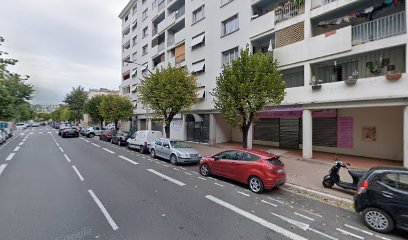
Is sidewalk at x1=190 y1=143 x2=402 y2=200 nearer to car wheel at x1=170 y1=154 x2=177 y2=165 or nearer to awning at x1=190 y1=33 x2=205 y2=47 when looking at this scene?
car wheel at x1=170 y1=154 x2=177 y2=165

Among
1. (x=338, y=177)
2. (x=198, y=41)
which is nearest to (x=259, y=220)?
(x=338, y=177)

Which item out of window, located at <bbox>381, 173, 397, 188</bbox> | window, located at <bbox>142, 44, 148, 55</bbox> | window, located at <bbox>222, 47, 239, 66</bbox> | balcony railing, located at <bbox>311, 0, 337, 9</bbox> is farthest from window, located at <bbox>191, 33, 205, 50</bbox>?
window, located at <bbox>381, 173, 397, 188</bbox>

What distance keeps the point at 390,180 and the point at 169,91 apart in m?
13.7

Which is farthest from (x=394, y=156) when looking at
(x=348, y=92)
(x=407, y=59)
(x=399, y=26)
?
(x=399, y=26)

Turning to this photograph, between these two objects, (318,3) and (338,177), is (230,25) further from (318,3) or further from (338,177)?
(338,177)

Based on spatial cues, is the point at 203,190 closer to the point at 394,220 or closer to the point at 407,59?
the point at 394,220

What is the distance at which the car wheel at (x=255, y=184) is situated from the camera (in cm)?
772

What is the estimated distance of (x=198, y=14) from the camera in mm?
21984

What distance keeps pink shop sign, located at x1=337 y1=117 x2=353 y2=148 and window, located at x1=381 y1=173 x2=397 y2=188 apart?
31.9 ft

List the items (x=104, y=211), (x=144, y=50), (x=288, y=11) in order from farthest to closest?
(x=144, y=50) < (x=288, y=11) < (x=104, y=211)

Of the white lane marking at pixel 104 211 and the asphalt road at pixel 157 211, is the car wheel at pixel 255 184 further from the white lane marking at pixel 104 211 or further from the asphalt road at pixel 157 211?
the white lane marking at pixel 104 211

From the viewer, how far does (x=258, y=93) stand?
10.6m

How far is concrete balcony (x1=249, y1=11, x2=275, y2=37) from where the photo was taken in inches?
579

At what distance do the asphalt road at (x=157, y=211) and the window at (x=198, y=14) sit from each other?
1737 centimetres
